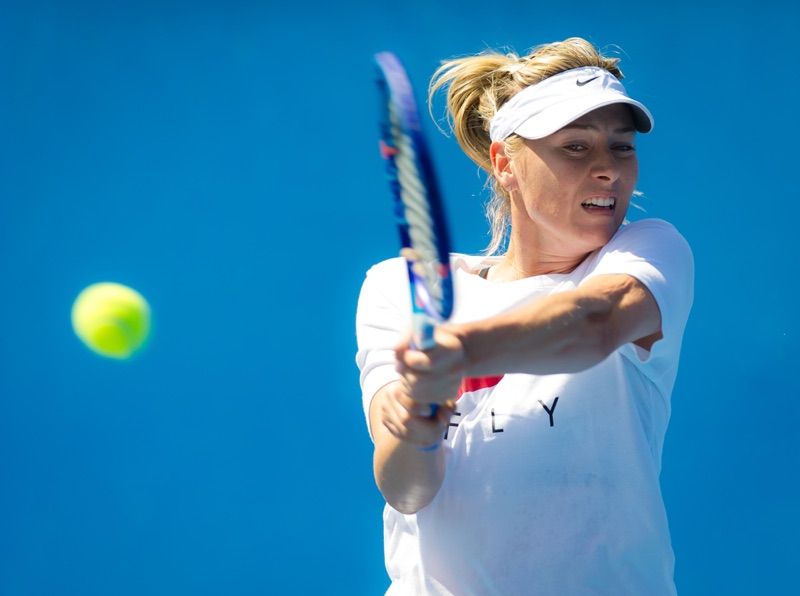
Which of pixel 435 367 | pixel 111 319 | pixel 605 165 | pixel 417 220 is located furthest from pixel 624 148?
pixel 111 319

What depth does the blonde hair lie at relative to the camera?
2.02 m

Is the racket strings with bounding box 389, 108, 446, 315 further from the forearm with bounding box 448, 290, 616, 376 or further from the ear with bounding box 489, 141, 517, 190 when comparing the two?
the ear with bounding box 489, 141, 517, 190

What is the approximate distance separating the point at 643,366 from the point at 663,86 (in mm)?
2064

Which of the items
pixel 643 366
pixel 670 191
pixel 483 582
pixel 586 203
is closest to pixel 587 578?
pixel 483 582

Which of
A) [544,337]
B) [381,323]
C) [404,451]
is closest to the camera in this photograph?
[544,337]

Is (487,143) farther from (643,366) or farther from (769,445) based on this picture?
(769,445)

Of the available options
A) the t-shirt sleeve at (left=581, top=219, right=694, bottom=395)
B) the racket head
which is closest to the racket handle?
the racket head

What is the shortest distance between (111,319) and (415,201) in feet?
8.00

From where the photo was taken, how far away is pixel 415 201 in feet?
4.41

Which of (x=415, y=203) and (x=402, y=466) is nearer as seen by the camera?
(x=415, y=203)

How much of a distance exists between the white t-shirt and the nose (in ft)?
0.38

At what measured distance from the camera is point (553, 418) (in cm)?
172

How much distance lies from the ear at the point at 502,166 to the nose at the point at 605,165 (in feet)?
0.69

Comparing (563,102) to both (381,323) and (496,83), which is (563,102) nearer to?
(496,83)
